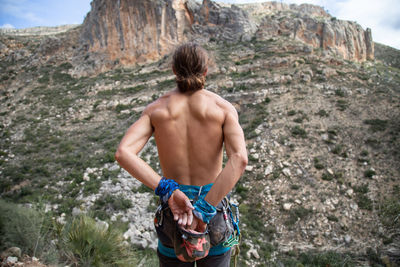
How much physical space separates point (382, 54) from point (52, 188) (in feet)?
148

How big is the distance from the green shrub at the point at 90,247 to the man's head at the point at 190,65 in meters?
2.49

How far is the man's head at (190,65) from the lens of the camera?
1436 millimetres

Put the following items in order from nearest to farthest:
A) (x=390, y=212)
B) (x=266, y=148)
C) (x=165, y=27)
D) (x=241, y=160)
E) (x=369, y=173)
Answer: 1. (x=241, y=160)
2. (x=390, y=212)
3. (x=369, y=173)
4. (x=266, y=148)
5. (x=165, y=27)

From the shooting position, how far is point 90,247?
9.68ft

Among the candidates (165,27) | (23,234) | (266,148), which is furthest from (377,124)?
(165,27)

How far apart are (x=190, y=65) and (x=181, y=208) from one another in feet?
2.66

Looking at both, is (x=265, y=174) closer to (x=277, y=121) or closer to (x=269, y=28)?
(x=277, y=121)

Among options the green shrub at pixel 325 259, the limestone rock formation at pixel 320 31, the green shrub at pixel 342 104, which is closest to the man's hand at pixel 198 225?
the green shrub at pixel 325 259

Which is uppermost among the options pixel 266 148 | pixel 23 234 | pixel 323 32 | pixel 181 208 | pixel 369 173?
pixel 323 32

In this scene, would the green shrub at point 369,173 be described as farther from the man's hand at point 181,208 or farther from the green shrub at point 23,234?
the green shrub at point 23,234

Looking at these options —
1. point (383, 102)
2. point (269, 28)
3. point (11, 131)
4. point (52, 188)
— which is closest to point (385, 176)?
point (383, 102)

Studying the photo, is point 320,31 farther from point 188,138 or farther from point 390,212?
point 188,138

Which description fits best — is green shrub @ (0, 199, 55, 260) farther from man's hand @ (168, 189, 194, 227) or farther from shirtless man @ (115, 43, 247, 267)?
man's hand @ (168, 189, 194, 227)

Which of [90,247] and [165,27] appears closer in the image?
[90,247]
